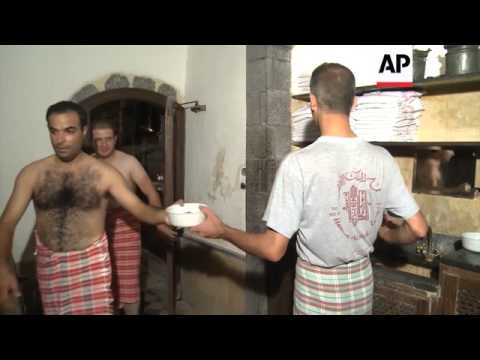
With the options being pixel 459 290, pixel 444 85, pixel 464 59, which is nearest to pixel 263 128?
pixel 444 85

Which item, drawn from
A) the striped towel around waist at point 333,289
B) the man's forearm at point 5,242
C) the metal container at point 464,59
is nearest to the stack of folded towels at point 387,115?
the metal container at point 464,59

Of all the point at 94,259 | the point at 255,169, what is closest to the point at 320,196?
the point at 255,169

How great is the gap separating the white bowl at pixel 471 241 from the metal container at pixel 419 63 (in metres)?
1.16

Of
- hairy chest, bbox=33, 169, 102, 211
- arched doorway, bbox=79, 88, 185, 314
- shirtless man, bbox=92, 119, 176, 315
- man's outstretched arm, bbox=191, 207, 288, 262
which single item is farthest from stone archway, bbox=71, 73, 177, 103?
man's outstretched arm, bbox=191, 207, 288, 262

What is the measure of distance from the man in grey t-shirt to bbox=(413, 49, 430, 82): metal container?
1157 millimetres

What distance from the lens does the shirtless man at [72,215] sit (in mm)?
2703

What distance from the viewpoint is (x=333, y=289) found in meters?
1.90

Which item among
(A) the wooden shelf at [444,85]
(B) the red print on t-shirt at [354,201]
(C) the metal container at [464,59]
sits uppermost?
(C) the metal container at [464,59]

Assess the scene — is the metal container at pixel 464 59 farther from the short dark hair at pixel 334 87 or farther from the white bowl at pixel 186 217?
the white bowl at pixel 186 217

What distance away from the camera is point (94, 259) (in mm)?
2809

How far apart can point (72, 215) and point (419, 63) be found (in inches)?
112

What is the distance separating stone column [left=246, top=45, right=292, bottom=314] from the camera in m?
3.22

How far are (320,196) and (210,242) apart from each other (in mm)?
2738

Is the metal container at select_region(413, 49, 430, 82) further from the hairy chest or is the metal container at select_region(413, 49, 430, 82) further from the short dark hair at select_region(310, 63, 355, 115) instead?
the hairy chest
